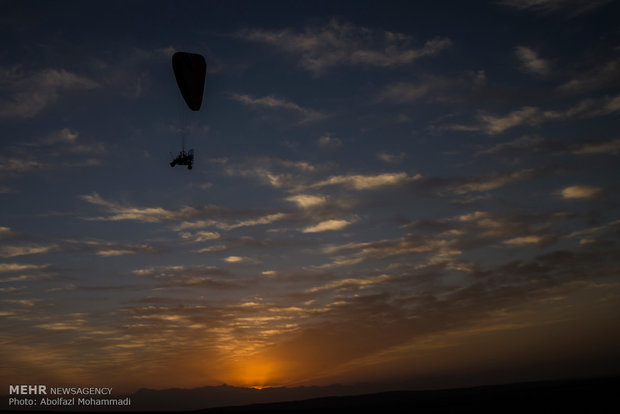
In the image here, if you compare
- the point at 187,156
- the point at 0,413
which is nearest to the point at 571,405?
the point at 187,156

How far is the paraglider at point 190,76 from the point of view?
191ft

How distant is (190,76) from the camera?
194 ft

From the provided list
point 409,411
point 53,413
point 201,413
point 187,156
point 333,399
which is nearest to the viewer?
point 187,156

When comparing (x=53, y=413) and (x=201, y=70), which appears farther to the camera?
(x=53, y=413)

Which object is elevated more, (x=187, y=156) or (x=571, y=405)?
(x=187, y=156)

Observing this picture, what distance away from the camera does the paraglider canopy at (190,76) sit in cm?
5831

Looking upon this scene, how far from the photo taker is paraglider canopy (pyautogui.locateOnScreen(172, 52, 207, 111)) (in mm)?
58312

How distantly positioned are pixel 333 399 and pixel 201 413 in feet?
432

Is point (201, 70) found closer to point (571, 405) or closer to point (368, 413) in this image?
point (368, 413)

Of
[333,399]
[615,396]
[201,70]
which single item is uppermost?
[201,70]

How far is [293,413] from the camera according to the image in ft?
242

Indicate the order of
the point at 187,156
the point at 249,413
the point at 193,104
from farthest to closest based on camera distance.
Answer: the point at 249,413
the point at 193,104
the point at 187,156

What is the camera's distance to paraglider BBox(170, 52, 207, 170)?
5831 centimetres

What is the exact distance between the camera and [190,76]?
5906cm
